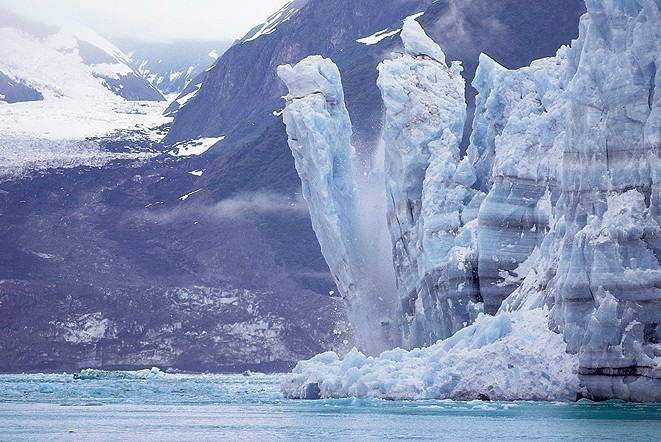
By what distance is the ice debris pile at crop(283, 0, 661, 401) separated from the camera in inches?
1521

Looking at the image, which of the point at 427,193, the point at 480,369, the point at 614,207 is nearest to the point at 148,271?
the point at 427,193

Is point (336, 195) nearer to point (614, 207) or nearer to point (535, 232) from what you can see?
point (535, 232)

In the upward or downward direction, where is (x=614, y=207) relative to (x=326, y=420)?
upward

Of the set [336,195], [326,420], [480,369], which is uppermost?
[336,195]

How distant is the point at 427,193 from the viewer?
56562 mm

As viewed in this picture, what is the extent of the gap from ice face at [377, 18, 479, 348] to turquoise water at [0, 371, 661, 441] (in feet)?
27.7

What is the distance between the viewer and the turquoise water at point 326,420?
109ft

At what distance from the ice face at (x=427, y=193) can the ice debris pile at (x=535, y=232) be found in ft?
0.29

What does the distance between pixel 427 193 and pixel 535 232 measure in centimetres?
767

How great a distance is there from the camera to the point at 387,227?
6606 centimetres

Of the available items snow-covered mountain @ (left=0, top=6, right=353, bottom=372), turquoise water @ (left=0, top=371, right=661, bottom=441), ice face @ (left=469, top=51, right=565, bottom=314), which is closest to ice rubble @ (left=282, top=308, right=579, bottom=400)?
turquoise water @ (left=0, top=371, right=661, bottom=441)

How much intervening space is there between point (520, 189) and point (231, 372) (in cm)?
7590

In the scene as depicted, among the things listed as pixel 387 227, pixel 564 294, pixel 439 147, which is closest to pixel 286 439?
pixel 564 294

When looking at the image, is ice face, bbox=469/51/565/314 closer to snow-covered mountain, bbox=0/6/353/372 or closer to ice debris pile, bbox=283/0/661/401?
ice debris pile, bbox=283/0/661/401
